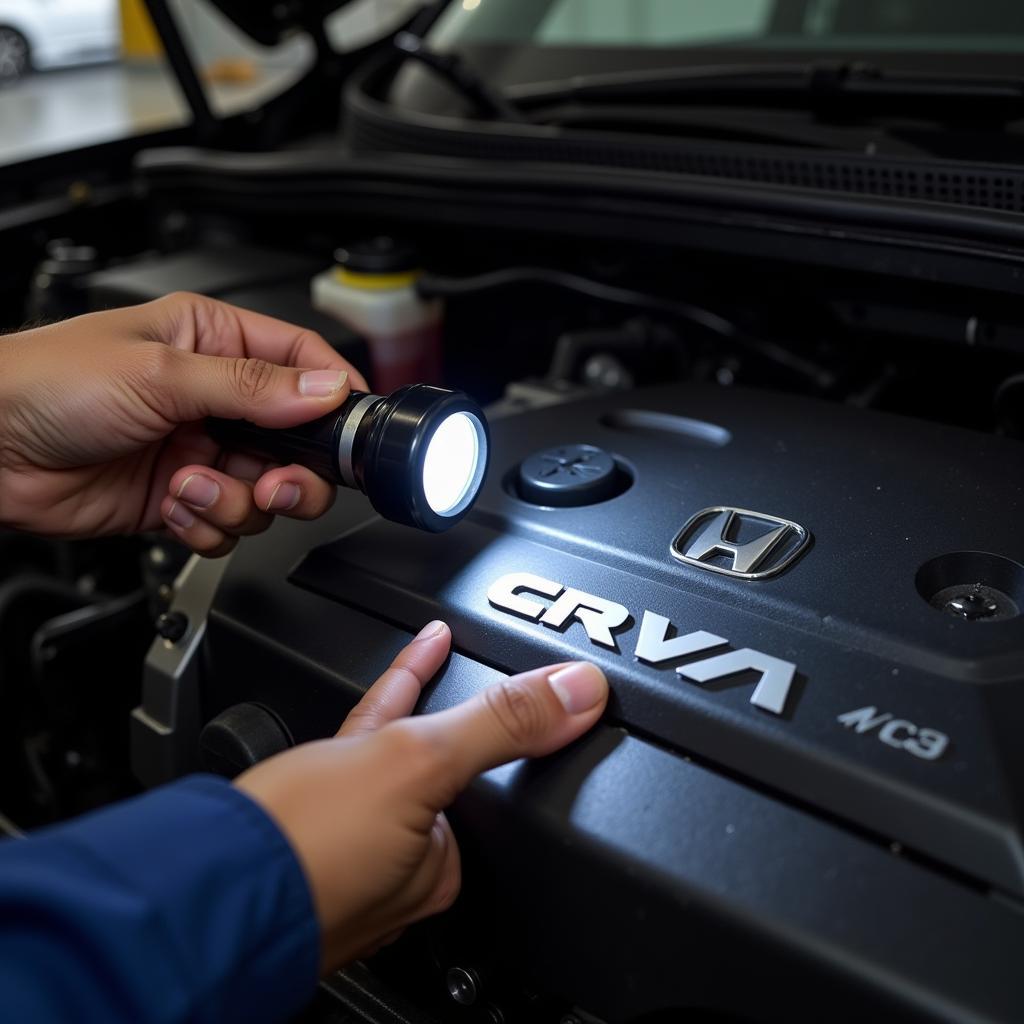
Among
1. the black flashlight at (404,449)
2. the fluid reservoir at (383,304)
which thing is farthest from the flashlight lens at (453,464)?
the fluid reservoir at (383,304)

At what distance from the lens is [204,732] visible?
0.75 meters

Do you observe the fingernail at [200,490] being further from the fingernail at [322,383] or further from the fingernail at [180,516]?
the fingernail at [322,383]

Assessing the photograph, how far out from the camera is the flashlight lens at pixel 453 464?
706 mm

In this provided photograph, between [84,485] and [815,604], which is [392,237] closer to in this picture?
[84,485]

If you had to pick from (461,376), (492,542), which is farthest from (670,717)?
(461,376)

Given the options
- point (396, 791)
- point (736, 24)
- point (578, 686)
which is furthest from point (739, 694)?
point (736, 24)

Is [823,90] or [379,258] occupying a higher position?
[823,90]

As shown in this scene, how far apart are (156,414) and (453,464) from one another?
25 centimetres

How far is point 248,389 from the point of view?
79cm

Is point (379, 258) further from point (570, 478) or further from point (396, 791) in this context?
point (396, 791)

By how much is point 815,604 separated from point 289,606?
35cm

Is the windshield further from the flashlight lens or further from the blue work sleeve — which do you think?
the blue work sleeve

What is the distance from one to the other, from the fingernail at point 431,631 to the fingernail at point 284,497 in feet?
0.59

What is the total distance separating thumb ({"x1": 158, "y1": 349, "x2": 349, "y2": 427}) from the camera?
0.77 metres
